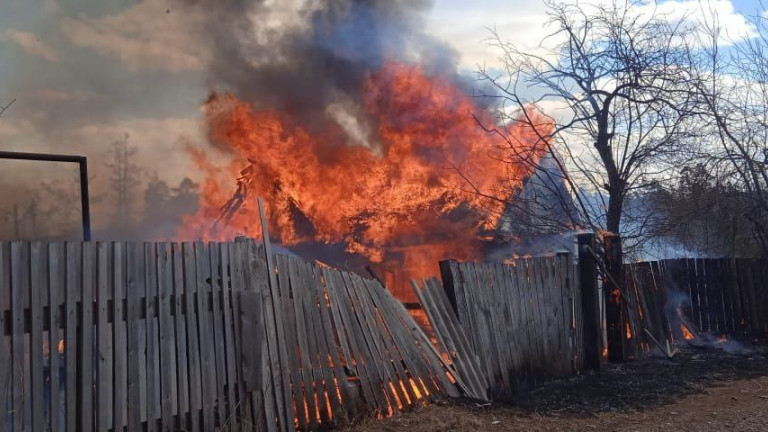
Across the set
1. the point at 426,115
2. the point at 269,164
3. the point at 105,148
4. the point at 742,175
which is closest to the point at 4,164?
the point at 105,148

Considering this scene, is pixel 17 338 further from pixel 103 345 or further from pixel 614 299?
pixel 614 299

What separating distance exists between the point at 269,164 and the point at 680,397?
8.78 meters

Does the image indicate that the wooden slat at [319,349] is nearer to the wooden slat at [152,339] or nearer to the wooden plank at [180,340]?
the wooden plank at [180,340]

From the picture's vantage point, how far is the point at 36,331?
12.3ft

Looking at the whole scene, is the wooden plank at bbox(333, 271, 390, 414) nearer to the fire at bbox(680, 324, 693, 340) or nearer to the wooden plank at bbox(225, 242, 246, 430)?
the wooden plank at bbox(225, 242, 246, 430)

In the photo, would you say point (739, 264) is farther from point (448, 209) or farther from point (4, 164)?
point (4, 164)

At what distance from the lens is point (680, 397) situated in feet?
22.2

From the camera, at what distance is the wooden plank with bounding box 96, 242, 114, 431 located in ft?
13.1

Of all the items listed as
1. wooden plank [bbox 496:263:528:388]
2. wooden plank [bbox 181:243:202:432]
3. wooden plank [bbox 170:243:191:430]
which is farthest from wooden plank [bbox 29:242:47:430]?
wooden plank [bbox 496:263:528:388]

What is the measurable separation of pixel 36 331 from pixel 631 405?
18.7 feet

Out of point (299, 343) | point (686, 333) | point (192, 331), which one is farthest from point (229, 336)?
point (686, 333)

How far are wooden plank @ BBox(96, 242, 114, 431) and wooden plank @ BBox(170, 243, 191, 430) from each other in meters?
0.51

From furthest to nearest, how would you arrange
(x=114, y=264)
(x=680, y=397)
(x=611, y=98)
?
(x=611, y=98)
(x=680, y=397)
(x=114, y=264)

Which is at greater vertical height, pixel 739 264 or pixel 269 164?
pixel 269 164
